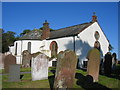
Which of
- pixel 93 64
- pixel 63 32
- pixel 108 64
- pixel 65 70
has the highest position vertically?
pixel 63 32

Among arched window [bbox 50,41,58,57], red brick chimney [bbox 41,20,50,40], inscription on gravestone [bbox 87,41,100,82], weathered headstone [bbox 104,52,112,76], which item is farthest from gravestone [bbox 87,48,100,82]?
red brick chimney [bbox 41,20,50,40]

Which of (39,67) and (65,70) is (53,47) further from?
(65,70)

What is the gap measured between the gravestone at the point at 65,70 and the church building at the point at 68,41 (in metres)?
20.8

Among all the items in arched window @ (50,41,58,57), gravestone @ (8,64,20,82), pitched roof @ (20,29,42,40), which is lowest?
gravestone @ (8,64,20,82)

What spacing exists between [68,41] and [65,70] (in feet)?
74.7

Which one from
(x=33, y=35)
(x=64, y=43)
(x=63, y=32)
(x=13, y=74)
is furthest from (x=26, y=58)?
(x=33, y=35)

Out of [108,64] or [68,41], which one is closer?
[108,64]

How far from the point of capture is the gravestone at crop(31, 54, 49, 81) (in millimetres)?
12703

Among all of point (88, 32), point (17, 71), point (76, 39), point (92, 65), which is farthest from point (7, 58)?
point (88, 32)

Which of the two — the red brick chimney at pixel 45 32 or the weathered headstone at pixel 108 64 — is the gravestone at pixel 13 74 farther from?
the red brick chimney at pixel 45 32

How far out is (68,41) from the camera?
106 feet

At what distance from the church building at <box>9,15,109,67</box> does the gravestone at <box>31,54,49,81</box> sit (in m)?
18.1

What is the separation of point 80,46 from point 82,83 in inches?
785

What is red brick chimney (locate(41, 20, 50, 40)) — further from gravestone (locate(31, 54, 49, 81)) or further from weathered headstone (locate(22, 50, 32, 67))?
gravestone (locate(31, 54, 49, 81))
